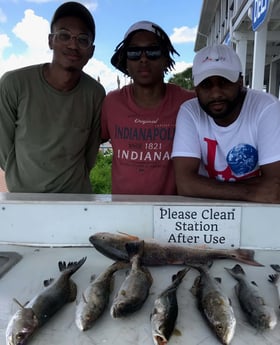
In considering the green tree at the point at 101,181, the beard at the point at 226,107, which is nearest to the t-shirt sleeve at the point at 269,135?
the beard at the point at 226,107

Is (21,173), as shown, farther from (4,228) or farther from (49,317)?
(49,317)

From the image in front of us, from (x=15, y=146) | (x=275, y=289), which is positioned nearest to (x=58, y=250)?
(x=275, y=289)

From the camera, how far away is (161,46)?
3.08 m

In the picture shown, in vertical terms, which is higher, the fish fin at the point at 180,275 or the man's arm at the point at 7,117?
the man's arm at the point at 7,117

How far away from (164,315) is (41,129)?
84.9 inches

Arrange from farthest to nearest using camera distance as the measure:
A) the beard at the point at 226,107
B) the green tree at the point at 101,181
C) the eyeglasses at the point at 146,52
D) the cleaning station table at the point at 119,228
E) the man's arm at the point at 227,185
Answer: the green tree at the point at 101,181 < the eyeglasses at the point at 146,52 < the beard at the point at 226,107 < the man's arm at the point at 227,185 < the cleaning station table at the point at 119,228

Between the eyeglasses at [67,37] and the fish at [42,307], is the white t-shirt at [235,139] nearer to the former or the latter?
the eyeglasses at [67,37]

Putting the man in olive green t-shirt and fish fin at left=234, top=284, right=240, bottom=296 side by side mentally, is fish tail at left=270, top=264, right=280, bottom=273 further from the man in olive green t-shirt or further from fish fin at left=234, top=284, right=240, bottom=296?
the man in olive green t-shirt

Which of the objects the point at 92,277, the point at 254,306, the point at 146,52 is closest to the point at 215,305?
the point at 254,306

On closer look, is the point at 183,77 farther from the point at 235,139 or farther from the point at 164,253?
the point at 164,253

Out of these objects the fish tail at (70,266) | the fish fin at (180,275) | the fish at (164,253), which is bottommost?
the fish fin at (180,275)

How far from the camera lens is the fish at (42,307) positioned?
1.41m

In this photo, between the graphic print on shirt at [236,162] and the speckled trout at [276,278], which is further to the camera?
the graphic print on shirt at [236,162]

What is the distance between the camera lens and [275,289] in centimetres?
175
